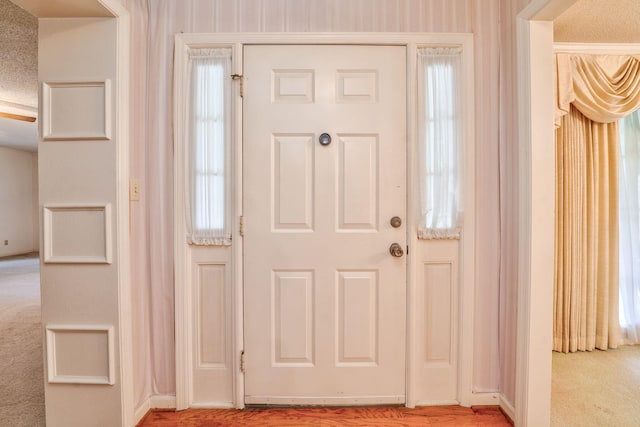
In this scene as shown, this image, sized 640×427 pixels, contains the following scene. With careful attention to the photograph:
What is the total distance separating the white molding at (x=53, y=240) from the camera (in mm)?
1470

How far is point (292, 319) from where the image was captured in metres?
1.71

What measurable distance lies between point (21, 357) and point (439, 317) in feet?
9.90

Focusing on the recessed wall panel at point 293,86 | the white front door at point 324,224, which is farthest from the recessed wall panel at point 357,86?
the recessed wall panel at point 293,86

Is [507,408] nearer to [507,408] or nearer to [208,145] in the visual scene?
[507,408]

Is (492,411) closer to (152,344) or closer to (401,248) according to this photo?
(401,248)

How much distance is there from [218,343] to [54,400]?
790mm

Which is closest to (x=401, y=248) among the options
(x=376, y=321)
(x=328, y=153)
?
(x=376, y=321)

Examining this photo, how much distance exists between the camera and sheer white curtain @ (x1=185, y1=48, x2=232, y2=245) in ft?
5.51

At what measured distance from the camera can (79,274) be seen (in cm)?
149

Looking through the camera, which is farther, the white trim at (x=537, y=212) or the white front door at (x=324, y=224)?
the white front door at (x=324, y=224)

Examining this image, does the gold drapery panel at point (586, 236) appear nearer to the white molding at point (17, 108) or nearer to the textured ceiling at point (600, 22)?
the textured ceiling at point (600, 22)

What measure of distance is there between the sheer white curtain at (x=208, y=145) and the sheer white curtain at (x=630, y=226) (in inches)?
119

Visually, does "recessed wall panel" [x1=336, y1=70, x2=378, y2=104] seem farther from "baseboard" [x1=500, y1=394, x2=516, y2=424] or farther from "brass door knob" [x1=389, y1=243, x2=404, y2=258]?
"baseboard" [x1=500, y1=394, x2=516, y2=424]

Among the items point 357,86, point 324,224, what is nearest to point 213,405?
point 324,224
